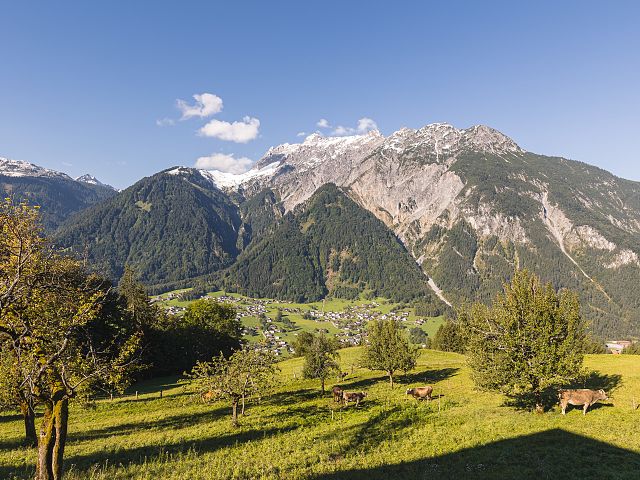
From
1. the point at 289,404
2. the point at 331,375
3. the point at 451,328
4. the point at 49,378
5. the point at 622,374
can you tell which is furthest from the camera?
the point at 451,328

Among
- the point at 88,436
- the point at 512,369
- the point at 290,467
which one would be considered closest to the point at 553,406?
the point at 512,369

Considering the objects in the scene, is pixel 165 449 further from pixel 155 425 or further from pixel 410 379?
pixel 410 379

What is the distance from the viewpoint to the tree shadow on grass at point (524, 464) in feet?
61.0

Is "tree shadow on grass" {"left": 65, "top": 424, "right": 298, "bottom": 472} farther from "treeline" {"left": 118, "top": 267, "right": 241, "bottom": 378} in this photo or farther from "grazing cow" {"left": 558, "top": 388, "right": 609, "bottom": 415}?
"treeline" {"left": 118, "top": 267, "right": 241, "bottom": 378}

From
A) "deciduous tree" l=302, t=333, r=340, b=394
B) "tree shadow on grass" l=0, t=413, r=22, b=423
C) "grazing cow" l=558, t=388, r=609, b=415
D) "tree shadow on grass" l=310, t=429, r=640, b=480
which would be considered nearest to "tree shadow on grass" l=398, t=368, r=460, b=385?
"deciduous tree" l=302, t=333, r=340, b=394

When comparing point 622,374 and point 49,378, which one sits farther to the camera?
point 622,374

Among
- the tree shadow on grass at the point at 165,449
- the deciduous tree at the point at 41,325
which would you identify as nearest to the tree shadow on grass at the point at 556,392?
the tree shadow on grass at the point at 165,449

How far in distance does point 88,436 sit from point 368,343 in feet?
115

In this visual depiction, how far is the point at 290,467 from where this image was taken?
67.4 ft

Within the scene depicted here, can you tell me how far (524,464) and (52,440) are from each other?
2389 centimetres

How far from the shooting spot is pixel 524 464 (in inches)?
786

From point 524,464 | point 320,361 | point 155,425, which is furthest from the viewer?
point 320,361

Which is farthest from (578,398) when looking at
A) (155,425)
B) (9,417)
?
(9,417)

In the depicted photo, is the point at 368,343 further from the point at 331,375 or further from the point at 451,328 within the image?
the point at 451,328
